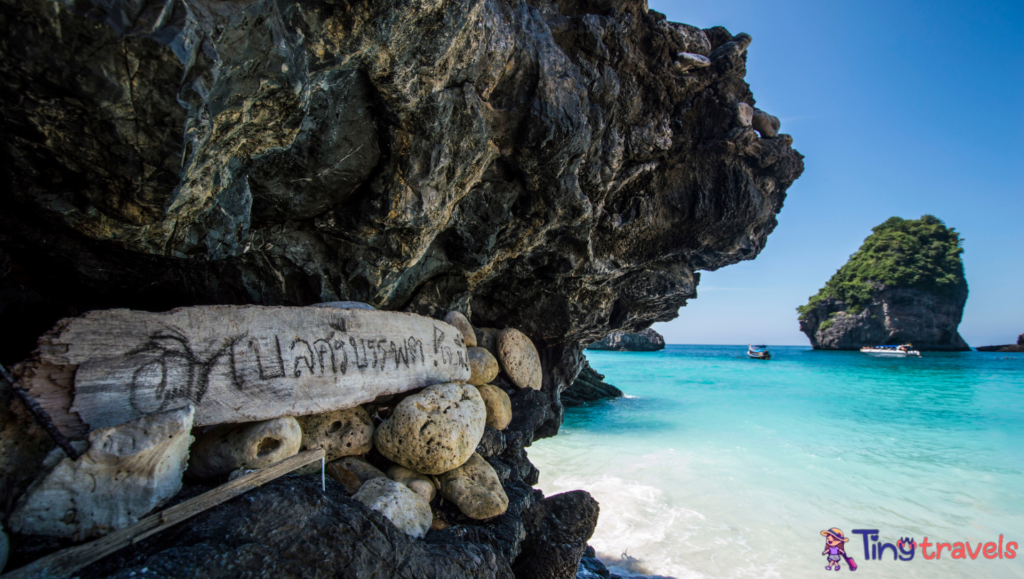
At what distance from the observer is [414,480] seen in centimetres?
326

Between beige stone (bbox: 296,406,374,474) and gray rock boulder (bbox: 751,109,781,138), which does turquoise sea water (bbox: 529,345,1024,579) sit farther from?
gray rock boulder (bbox: 751,109,781,138)

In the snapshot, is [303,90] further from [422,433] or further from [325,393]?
[422,433]

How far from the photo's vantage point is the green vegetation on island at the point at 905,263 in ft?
127

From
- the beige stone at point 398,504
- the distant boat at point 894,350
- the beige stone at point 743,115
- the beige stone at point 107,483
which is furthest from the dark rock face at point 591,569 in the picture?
the distant boat at point 894,350

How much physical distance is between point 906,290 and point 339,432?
54.5 meters

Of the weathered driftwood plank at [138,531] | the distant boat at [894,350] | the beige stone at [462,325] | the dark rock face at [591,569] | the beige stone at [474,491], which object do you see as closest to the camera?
the weathered driftwood plank at [138,531]

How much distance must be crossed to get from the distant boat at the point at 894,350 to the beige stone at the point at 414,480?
49515mm

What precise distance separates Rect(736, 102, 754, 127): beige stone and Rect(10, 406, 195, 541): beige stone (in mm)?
8150

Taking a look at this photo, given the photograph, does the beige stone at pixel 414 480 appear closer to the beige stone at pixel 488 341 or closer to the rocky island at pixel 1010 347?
the beige stone at pixel 488 341

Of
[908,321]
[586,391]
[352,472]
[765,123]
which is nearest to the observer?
[352,472]

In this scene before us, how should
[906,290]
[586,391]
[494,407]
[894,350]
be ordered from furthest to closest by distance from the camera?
[906,290] → [894,350] → [586,391] → [494,407]

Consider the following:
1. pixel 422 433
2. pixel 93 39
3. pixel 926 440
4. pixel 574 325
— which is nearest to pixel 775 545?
pixel 574 325

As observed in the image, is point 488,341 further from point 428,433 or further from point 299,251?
point 299,251

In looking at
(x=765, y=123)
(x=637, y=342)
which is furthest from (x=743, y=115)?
(x=637, y=342)
